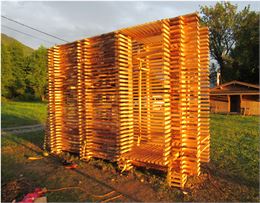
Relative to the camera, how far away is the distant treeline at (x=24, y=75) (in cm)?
4047

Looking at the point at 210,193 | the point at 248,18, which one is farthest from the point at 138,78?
the point at 248,18

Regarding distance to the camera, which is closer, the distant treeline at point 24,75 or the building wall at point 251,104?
the building wall at point 251,104

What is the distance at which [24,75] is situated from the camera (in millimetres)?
41625

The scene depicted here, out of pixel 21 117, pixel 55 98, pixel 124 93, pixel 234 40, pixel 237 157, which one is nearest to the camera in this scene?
pixel 124 93

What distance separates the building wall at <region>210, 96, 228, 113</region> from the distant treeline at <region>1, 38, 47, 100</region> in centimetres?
2994

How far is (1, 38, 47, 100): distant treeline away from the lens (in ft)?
133

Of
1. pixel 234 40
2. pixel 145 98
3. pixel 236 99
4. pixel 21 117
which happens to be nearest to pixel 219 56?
pixel 234 40

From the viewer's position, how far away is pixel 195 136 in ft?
17.9

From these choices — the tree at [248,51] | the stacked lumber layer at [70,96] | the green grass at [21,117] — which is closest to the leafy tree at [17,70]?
the green grass at [21,117]

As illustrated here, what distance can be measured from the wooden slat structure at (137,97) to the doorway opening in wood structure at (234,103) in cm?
1962

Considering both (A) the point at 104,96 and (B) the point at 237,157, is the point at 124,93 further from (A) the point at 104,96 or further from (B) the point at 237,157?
(B) the point at 237,157

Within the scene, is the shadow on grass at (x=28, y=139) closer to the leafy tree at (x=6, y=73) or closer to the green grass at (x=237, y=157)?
the green grass at (x=237, y=157)

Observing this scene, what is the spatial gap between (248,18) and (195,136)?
33.8 metres

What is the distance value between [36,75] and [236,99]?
112 ft
